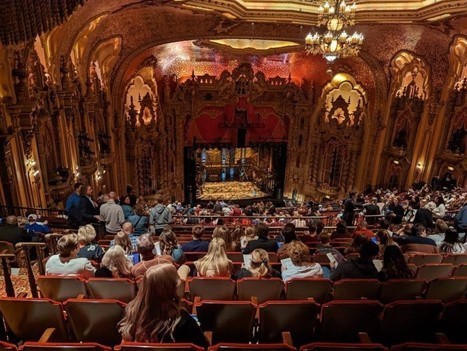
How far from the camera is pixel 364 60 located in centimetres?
1609

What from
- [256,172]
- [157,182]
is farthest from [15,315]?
[256,172]

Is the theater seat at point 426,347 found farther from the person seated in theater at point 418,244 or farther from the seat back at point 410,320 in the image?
the person seated in theater at point 418,244

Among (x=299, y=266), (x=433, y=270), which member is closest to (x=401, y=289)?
(x=433, y=270)

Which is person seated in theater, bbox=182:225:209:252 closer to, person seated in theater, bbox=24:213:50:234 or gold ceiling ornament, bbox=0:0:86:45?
person seated in theater, bbox=24:213:50:234

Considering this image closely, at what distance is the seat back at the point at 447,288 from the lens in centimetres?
415

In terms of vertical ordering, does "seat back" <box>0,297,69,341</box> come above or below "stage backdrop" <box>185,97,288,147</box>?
above

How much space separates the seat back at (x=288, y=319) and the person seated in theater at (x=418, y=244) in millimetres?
3087

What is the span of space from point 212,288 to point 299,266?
41.9 inches

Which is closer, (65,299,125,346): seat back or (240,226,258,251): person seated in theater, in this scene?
(65,299,125,346): seat back

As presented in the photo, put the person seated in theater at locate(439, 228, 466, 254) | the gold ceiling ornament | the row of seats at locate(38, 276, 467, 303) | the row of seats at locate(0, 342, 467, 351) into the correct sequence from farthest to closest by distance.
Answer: the person seated in theater at locate(439, 228, 466, 254)
the gold ceiling ornament
the row of seats at locate(38, 276, 467, 303)
the row of seats at locate(0, 342, 467, 351)

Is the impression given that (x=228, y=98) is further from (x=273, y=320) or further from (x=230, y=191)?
(x=273, y=320)

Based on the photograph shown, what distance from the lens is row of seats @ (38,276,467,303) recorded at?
12.2ft

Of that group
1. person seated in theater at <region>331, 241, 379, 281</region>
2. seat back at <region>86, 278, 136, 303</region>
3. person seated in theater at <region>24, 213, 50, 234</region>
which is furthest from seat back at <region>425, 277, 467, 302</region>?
person seated in theater at <region>24, 213, 50, 234</region>

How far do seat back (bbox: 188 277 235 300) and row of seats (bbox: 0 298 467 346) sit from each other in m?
0.40
